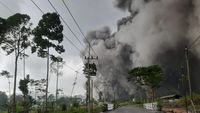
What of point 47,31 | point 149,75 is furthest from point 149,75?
point 47,31

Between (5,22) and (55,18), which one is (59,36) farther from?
(5,22)

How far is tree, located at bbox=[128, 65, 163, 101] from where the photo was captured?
433ft

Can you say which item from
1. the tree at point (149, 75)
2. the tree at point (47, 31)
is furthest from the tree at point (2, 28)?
the tree at point (149, 75)

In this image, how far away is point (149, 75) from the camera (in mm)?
133500

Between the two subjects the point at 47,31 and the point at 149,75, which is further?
the point at 149,75

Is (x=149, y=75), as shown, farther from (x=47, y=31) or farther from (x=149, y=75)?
(x=47, y=31)

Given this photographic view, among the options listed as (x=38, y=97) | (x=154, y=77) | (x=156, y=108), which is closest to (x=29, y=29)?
(x=156, y=108)

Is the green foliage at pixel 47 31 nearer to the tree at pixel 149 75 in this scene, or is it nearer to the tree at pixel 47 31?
the tree at pixel 47 31

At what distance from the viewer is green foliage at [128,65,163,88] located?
132000mm

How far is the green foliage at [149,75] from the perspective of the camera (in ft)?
433

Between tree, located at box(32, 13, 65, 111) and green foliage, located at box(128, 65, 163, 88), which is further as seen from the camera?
green foliage, located at box(128, 65, 163, 88)

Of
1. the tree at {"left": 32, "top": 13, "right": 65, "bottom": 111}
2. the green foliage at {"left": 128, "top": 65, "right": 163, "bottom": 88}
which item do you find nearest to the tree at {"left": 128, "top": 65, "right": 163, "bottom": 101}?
the green foliage at {"left": 128, "top": 65, "right": 163, "bottom": 88}

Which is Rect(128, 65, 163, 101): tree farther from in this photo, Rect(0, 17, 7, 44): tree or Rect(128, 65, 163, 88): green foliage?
Rect(0, 17, 7, 44): tree

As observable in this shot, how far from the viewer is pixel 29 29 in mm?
57656
